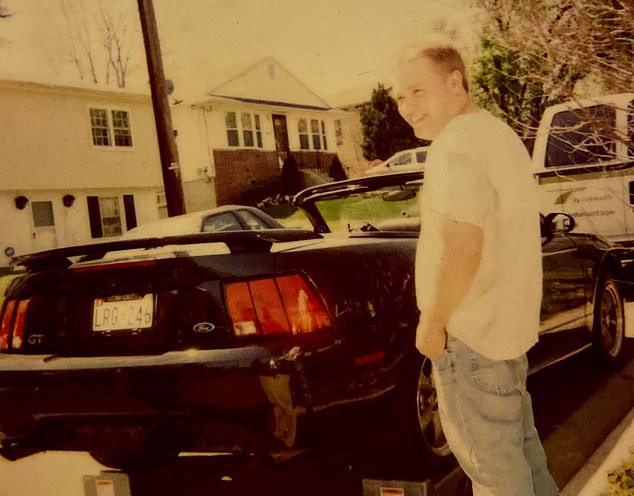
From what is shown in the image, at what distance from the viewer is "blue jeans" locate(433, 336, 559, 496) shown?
84.2 inches

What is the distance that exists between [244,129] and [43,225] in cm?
1006

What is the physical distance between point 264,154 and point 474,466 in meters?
28.0

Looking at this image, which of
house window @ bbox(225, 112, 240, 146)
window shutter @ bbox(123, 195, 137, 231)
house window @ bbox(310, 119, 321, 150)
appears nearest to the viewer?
window shutter @ bbox(123, 195, 137, 231)

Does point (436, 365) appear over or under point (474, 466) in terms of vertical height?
over

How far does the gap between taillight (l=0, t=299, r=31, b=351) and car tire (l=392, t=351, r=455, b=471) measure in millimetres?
1883

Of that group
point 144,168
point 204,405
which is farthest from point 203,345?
point 144,168

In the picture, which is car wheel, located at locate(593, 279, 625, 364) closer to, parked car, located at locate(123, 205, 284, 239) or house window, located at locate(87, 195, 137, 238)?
parked car, located at locate(123, 205, 284, 239)

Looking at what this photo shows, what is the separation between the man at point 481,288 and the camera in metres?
2.02

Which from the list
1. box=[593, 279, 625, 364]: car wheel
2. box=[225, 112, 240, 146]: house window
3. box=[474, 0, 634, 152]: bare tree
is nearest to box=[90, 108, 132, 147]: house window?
box=[225, 112, 240, 146]: house window

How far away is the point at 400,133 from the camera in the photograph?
1276 inches

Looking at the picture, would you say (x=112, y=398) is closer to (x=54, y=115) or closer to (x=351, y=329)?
(x=351, y=329)

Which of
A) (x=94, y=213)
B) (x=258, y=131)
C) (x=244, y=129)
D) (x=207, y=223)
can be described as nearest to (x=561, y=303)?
(x=207, y=223)

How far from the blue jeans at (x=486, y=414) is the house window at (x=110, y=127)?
2310 cm

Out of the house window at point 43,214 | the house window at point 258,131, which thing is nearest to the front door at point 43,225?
the house window at point 43,214
